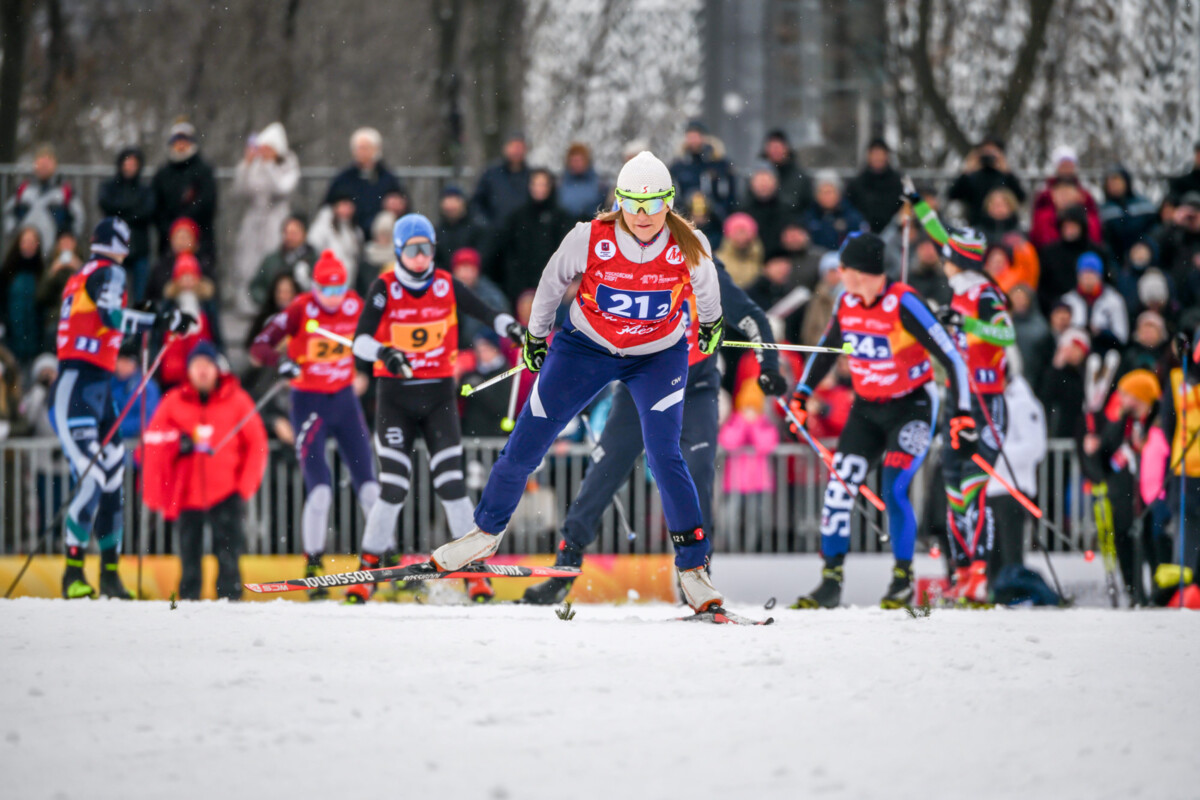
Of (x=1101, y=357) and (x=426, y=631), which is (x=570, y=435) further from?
(x=426, y=631)

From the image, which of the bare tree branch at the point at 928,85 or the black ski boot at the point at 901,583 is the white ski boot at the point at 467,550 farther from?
the bare tree branch at the point at 928,85

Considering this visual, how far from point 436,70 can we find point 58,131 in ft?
22.0

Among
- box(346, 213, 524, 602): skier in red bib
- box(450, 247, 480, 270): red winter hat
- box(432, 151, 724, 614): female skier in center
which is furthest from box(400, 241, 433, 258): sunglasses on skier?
box(450, 247, 480, 270): red winter hat

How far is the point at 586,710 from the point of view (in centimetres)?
476

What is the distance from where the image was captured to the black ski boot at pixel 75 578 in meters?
9.63

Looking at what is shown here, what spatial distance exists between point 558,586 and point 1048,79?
1295 cm

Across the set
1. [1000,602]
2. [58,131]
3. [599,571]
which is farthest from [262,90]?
[1000,602]

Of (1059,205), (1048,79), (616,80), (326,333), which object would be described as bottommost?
(326,333)

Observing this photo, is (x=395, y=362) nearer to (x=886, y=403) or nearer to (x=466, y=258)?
(x=886, y=403)

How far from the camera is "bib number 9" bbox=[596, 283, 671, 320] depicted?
663 cm

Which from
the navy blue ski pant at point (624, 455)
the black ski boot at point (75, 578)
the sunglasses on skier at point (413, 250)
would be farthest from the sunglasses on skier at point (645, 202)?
the black ski boot at point (75, 578)

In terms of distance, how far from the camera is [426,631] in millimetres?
6113

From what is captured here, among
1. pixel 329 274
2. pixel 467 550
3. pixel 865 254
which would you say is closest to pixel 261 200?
pixel 329 274

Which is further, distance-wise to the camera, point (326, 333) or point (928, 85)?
A: point (928, 85)
